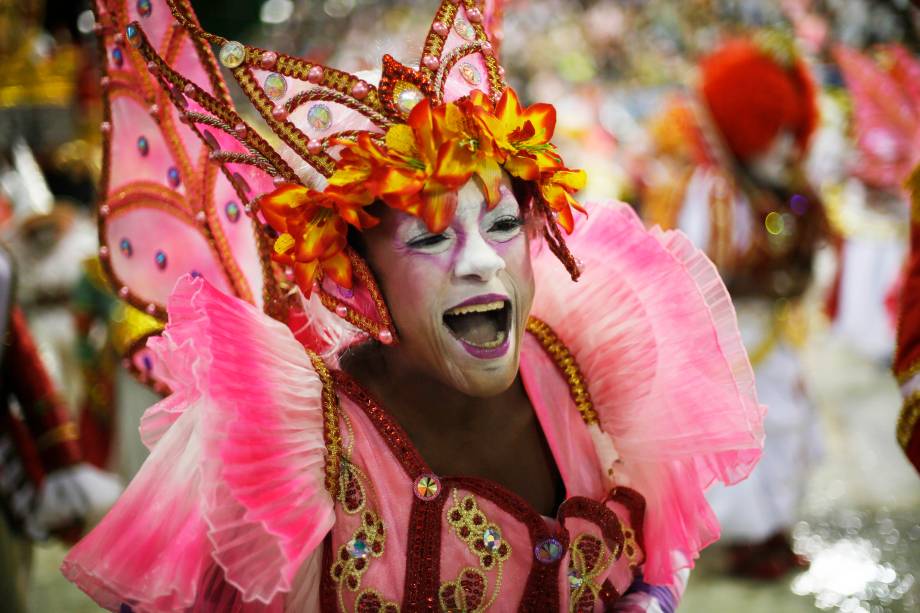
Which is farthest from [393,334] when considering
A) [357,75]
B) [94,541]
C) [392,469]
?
[94,541]

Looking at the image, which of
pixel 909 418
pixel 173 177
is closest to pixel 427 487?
pixel 173 177

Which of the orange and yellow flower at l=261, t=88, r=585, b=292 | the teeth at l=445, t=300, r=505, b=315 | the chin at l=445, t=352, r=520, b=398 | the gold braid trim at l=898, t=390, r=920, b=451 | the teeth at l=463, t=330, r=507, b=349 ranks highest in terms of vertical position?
the orange and yellow flower at l=261, t=88, r=585, b=292

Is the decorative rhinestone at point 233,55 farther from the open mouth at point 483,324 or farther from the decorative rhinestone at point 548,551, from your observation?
the decorative rhinestone at point 548,551

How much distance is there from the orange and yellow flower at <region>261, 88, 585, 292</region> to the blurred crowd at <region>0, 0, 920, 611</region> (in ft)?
0.86

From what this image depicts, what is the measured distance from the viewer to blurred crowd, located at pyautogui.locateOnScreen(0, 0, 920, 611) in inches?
111

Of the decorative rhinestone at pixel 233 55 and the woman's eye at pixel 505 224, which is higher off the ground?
the decorative rhinestone at pixel 233 55

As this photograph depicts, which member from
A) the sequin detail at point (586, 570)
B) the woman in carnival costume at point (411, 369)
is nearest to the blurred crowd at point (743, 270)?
the woman in carnival costume at point (411, 369)

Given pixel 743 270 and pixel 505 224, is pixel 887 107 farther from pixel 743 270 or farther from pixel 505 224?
pixel 505 224

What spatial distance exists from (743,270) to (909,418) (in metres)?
1.99

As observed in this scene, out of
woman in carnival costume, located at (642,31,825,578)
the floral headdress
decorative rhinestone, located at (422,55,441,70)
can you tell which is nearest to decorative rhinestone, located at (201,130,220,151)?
the floral headdress

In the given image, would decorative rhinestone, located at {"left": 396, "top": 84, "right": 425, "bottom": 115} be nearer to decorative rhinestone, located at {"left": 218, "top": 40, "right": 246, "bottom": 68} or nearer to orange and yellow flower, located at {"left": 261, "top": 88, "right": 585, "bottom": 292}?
orange and yellow flower, located at {"left": 261, "top": 88, "right": 585, "bottom": 292}

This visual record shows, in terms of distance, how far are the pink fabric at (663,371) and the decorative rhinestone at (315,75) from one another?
2.11 feet

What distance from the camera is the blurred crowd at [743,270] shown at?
9.27 feet

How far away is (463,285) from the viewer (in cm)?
157
